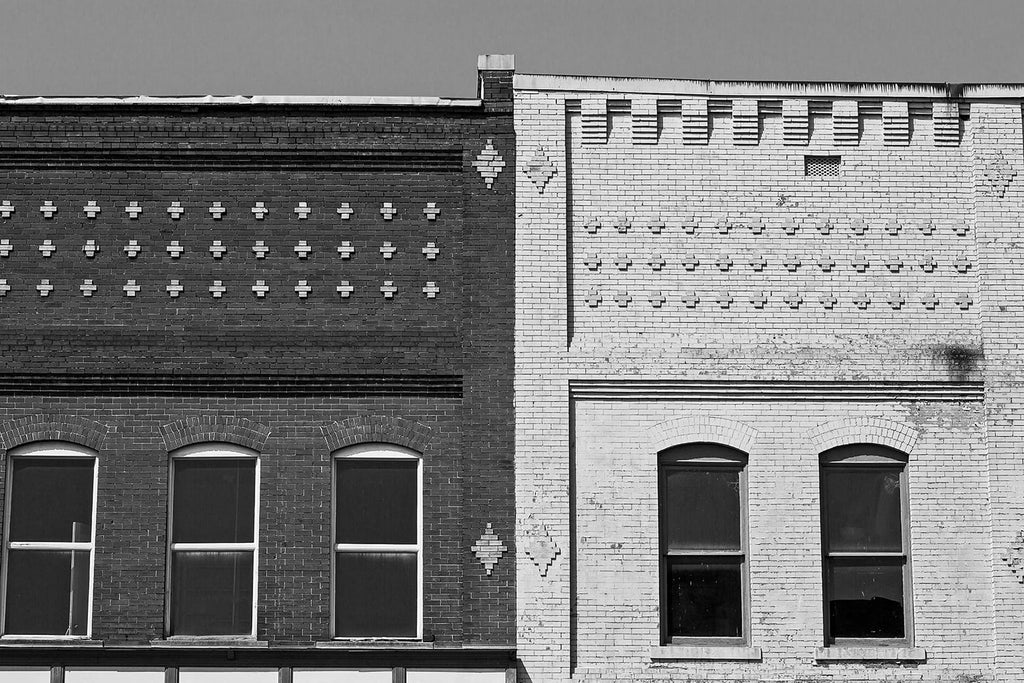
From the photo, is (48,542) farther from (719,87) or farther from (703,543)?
(719,87)

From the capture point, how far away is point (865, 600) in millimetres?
15094

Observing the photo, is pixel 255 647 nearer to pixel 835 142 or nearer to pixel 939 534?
pixel 939 534

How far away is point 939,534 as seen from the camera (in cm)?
1511

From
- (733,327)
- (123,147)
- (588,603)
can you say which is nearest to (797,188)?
(733,327)

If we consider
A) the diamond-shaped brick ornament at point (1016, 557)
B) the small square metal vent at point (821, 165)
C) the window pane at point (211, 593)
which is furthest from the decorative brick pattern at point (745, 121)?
the window pane at point (211, 593)

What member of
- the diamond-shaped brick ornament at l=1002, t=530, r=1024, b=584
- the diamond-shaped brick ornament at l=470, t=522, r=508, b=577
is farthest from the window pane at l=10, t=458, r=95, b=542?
the diamond-shaped brick ornament at l=1002, t=530, r=1024, b=584

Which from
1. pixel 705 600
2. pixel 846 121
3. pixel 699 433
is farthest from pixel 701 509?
pixel 846 121

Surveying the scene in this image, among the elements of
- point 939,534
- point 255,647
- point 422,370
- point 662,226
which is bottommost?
point 255,647

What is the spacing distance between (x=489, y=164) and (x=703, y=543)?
4.58m

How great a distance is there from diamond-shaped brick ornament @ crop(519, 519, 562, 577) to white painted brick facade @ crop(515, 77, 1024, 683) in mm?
42

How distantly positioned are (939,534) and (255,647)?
7007 millimetres

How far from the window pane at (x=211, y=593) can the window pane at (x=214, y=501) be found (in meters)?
0.19

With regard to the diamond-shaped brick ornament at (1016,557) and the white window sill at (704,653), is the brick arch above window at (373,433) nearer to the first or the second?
the white window sill at (704,653)

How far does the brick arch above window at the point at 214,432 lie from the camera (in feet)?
49.4
